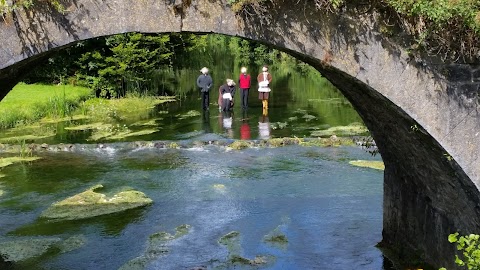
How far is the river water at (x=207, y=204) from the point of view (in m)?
9.11

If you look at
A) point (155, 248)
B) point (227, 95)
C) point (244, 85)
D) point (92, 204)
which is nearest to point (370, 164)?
point (92, 204)

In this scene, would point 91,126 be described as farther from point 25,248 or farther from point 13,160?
point 25,248

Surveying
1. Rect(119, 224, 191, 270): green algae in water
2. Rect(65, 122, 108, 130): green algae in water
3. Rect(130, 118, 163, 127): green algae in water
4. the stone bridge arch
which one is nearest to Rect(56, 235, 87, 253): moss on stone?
Rect(119, 224, 191, 270): green algae in water

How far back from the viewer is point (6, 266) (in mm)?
8891

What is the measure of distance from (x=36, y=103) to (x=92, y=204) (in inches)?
409

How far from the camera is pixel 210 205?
11562 mm

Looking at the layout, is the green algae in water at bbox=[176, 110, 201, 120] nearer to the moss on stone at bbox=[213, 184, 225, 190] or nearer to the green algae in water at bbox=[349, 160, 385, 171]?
the green algae in water at bbox=[349, 160, 385, 171]

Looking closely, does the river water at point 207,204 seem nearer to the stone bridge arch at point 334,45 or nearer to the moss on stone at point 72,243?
the moss on stone at point 72,243

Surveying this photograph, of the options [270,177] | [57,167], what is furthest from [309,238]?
[57,167]

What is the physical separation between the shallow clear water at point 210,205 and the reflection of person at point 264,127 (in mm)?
1302

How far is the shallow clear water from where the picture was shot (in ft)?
30.0

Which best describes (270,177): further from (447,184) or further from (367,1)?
(367,1)

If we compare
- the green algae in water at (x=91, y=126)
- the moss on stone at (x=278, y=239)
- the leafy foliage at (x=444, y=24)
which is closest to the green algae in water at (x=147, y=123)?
the green algae in water at (x=91, y=126)

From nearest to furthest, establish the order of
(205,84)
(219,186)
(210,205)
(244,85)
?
(210,205), (219,186), (205,84), (244,85)
